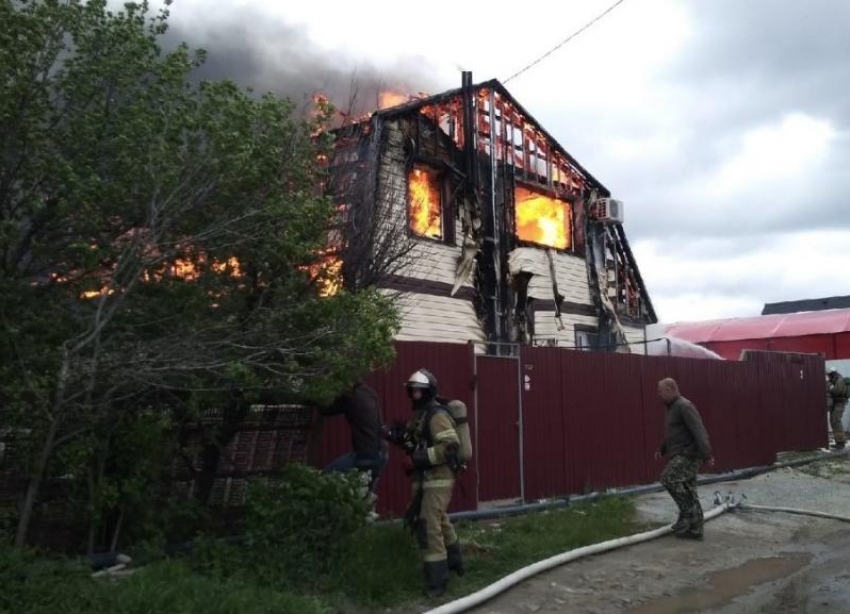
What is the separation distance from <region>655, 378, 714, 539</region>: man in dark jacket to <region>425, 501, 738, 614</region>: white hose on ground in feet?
0.83

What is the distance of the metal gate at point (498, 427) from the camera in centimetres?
969

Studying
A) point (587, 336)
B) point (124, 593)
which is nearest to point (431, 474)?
point (124, 593)

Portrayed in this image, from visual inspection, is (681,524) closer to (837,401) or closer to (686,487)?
(686,487)

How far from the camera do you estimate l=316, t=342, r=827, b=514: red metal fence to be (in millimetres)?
8852

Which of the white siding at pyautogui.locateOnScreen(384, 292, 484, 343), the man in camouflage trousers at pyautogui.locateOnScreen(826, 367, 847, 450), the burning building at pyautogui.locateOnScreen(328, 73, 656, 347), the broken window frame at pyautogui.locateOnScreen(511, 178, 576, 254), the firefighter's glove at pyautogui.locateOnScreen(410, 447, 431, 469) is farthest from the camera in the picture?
the man in camouflage trousers at pyautogui.locateOnScreen(826, 367, 847, 450)

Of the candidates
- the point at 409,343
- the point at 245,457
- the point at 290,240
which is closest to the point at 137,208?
the point at 290,240

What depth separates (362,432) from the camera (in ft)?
22.9

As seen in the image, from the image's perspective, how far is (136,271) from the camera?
562cm

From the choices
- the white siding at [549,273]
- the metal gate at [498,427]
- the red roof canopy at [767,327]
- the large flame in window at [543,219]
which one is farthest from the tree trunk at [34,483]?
the red roof canopy at [767,327]

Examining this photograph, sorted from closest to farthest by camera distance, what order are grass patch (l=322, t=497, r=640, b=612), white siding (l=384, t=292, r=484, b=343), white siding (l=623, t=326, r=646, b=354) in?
grass patch (l=322, t=497, r=640, b=612)
white siding (l=384, t=292, r=484, b=343)
white siding (l=623, t=326, r=646, b=354)

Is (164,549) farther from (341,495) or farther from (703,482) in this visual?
(703,482)

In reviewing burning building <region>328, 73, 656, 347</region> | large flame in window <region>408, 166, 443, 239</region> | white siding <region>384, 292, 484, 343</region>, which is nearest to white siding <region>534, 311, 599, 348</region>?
burning building <region>328, 73, 656, 347</region>

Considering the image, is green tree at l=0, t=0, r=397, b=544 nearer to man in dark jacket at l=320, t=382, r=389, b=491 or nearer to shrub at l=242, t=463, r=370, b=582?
man in dark jacket at l=320, t=382, r=389, b=491

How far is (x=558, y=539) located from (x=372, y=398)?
2404 millimetres
